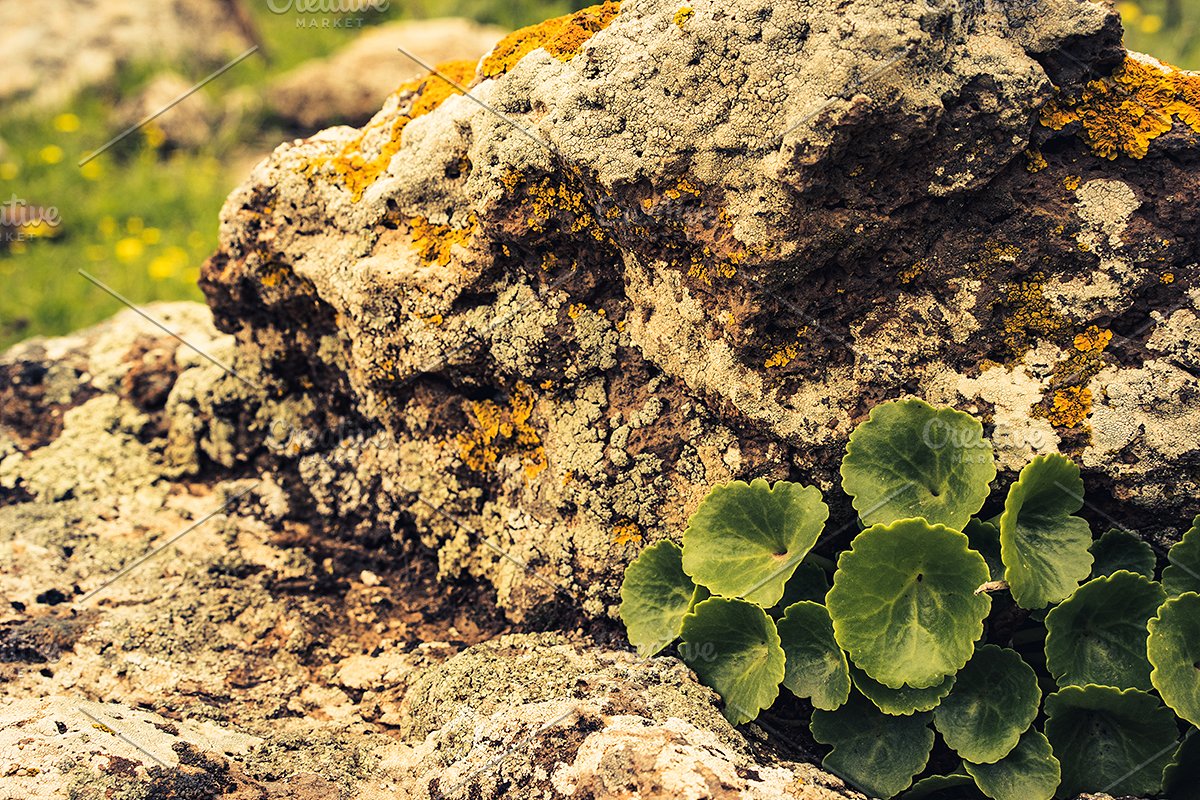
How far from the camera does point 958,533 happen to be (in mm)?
2381

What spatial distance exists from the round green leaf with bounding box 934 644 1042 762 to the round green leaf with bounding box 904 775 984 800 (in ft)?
0.24

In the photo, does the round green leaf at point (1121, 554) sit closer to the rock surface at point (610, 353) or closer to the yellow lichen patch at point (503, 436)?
the rock surface at point (610, 353)

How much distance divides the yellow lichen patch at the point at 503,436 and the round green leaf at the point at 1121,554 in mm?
1524

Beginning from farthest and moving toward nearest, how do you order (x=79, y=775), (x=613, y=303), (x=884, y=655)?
(x=613, y=303)
(x=884, y=655)
(x=79, y=775)

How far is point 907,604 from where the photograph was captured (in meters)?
2.55

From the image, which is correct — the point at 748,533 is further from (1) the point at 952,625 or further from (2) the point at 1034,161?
(2) the point at 1034,161

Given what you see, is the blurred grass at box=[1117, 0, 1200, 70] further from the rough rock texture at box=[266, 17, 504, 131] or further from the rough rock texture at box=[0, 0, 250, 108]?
the rough rock texture at box=[0, 0, 250, 108]

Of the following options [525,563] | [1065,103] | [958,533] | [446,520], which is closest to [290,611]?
[446,520]

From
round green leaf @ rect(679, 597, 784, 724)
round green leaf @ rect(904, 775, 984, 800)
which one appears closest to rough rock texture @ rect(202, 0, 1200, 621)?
round green leaf @ rect(679, 597, 784, 724)

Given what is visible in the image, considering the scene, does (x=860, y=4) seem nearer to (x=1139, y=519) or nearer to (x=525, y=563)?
(x=1139, y=519)

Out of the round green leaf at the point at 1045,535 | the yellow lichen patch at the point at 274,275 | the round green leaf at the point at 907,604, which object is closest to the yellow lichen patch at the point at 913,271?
the round green leaf at the point at 1045,535

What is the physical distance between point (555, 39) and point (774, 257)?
3.20ft

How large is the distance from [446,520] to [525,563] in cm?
35

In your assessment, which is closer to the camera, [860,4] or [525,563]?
[860,4]
